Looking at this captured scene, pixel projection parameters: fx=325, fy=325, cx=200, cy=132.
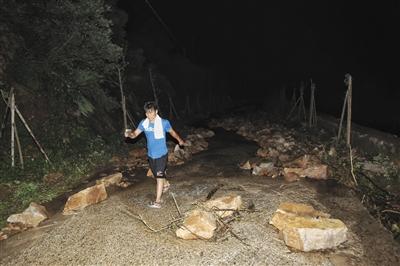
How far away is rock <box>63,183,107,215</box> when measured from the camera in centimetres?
633

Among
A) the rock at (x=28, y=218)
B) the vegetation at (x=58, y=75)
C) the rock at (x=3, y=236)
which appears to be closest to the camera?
the rock at (x=3, y=236)

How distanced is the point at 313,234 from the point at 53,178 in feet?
20.7

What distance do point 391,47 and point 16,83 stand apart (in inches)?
1180

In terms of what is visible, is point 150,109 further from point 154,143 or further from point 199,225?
point 199,225

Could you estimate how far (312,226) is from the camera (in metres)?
4.68

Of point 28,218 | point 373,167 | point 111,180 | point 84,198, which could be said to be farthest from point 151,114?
point 373,167

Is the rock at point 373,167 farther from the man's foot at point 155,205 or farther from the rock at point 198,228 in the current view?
the man's foot at point 155,205

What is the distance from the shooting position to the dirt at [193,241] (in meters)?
4.59

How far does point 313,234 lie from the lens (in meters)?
4.60

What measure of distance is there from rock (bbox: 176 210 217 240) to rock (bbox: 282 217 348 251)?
3.65 feet

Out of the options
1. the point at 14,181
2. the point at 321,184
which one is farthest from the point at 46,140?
the point at 321,184

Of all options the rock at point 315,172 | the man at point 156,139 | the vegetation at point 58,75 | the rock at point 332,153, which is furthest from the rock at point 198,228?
the rock at point 332,153

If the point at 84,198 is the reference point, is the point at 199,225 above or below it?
above

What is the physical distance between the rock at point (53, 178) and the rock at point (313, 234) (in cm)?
577
